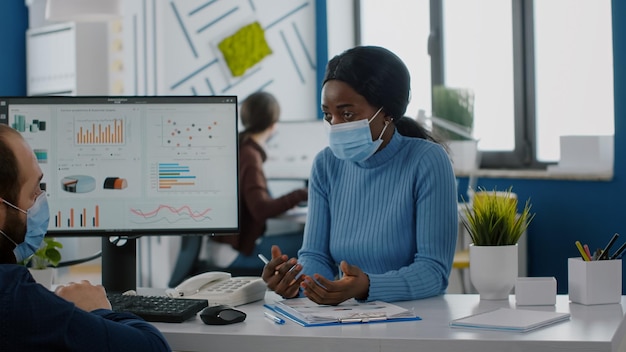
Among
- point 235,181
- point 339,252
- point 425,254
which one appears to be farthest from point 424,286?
point 235,181

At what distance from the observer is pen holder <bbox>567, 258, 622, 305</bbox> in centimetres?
196

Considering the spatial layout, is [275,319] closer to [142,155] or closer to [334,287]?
[334,287]

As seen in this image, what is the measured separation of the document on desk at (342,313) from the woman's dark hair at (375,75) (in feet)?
1.92

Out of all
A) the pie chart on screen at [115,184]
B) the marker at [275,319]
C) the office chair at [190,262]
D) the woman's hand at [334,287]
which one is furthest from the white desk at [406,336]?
the office chair at [190,262]

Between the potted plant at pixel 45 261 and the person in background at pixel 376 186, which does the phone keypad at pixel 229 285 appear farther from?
the potted plant at pixel 45 261

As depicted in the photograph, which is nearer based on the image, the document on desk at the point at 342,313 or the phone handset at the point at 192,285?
the document on desk at the point at 342,313

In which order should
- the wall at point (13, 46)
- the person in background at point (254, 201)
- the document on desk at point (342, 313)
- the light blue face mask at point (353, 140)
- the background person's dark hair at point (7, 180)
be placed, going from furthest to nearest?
the wall at point (13, 46) < the person in background at point (254, 201) < the light blue face mask at point (353, 140) < the document on desk at point (342, 313) < the background person's dark hair at point (7, 180)

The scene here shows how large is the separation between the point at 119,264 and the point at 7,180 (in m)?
0.80

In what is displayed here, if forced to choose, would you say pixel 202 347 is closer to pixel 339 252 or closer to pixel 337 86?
pixel 339 252

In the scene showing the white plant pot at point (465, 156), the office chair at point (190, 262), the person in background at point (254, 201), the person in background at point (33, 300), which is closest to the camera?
the person in background at point (33, 300)

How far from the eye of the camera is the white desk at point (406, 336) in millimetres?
1623

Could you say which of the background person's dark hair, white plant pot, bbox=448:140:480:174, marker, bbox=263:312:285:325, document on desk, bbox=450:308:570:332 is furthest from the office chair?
the background person's dark hair

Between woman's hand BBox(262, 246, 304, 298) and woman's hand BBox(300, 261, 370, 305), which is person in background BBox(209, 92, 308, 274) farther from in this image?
woman's hand BBox(300, 261, 370, 305)

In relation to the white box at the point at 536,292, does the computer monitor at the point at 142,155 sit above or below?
above
